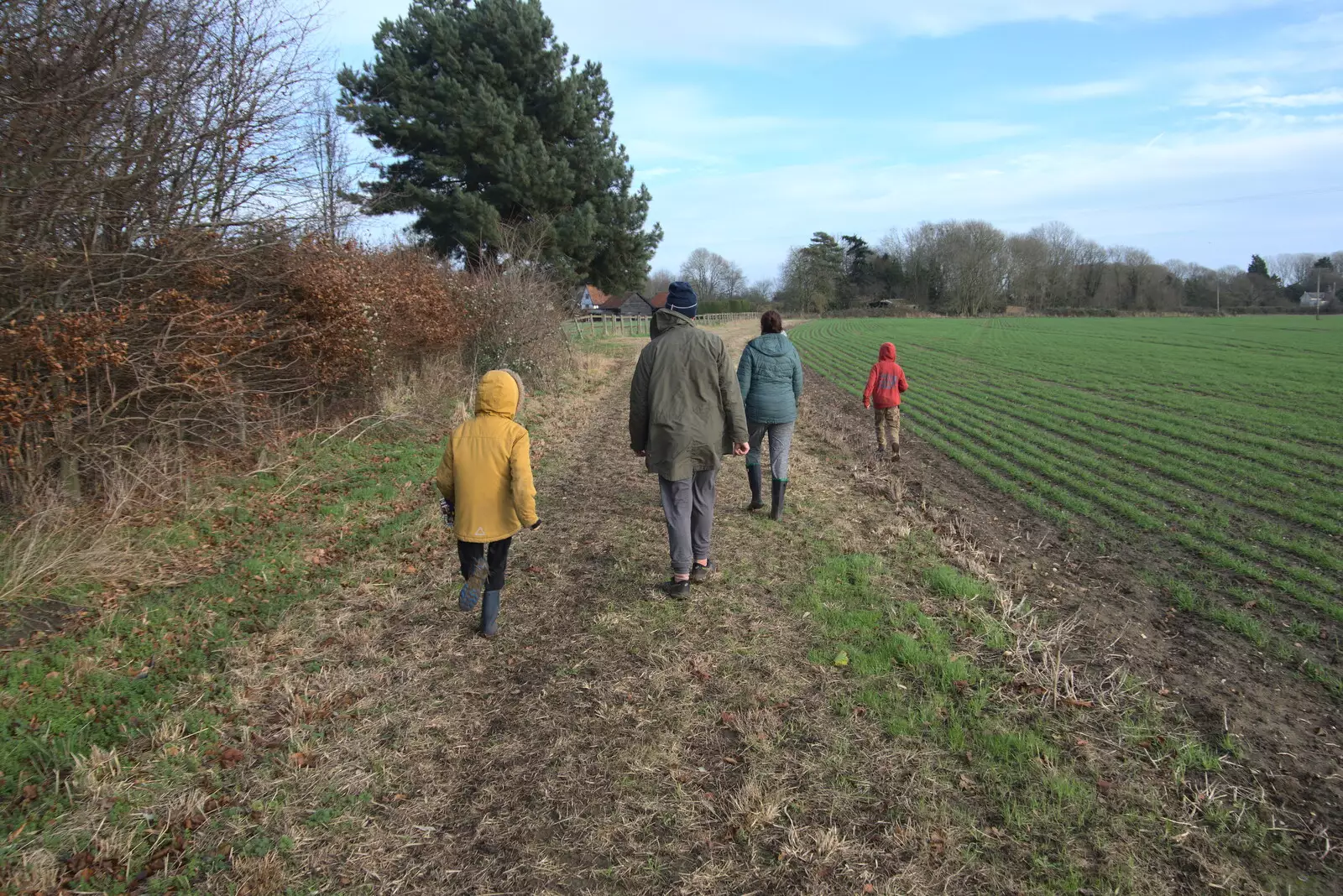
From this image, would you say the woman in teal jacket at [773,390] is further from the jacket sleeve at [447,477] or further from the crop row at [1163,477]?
the crop row at [1163,477]

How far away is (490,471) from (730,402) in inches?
68.4

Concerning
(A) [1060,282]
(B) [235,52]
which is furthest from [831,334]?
(A) [1060,282]

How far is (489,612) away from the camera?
15.0ft

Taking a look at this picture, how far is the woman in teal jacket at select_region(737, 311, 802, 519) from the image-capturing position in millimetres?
6535

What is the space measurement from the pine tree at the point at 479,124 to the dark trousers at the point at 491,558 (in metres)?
14.3

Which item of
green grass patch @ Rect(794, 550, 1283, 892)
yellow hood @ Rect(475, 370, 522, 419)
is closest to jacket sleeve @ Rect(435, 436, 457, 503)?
yellow hood @ Rect(475, 370, 522, 419)

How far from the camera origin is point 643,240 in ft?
78.9

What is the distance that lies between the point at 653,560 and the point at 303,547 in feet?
9.84

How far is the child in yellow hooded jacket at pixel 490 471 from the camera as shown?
429 centimetres

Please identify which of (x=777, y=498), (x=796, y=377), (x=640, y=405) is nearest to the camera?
(x=640, y=405)

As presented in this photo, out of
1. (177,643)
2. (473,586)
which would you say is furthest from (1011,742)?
(177,643)

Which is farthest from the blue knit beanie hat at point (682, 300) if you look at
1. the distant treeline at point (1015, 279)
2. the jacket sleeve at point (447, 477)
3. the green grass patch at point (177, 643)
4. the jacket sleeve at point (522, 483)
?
the distant treeline at point (1015, 279)

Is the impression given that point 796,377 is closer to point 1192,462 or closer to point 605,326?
point 1192,462

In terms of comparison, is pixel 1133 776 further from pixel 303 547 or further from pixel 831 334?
pixel 831 334
